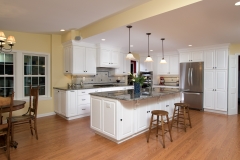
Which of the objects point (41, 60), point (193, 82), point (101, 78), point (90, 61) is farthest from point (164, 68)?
point (41, 60)

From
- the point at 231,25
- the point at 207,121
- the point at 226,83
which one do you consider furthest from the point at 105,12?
the point at 226,83

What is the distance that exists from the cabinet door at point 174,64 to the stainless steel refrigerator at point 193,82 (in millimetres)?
553

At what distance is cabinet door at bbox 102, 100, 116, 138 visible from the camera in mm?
2828

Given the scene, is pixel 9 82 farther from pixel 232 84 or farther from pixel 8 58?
pixel 232 84

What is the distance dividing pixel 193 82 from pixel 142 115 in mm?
3229

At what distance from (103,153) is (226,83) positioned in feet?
15.0

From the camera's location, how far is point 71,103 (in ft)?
14.3

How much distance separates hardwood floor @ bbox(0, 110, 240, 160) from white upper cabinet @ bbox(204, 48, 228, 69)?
6.86 ft

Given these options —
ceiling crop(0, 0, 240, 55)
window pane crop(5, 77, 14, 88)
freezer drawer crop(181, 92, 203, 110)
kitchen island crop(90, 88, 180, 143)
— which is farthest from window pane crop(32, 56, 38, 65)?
freezer drawer crop(181, 92, 203, 110)

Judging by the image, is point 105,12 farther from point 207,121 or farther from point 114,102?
point 207,121

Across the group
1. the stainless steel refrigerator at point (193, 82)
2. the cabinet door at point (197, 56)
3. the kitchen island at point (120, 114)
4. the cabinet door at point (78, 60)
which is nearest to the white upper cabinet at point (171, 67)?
the stainless steel refrigerator at point (193, 82)

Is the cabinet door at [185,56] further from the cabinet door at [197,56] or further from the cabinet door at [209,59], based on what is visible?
the cabinet door at [209,59]

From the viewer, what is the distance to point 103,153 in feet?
8.26

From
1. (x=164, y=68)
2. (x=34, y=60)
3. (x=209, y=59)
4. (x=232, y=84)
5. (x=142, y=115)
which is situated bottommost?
(x=142, y=115)
